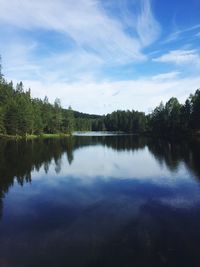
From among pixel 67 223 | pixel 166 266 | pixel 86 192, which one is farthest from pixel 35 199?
pixel 166 266

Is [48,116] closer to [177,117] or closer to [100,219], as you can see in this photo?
[177,117]

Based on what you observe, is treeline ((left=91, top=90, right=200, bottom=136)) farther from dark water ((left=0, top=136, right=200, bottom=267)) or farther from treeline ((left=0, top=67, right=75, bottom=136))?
dark water ((left=0, top=136, right=200, bottom=267))

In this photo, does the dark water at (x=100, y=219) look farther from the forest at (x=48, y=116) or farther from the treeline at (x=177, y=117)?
the treeline at (x=177, y=117)

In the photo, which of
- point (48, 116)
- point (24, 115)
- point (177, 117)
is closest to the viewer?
point (24, 115)

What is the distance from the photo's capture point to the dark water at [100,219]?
599 inches

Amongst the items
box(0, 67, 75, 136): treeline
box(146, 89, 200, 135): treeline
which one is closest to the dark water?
box(0, 67, 75, 136): treeline

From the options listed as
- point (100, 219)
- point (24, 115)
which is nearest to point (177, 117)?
point (24, 115)

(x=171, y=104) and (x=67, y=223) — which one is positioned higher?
(x=171, y=104)

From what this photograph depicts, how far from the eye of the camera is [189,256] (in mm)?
15172

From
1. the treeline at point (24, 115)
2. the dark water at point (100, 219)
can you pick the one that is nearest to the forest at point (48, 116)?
the treeline at point (24, 115)

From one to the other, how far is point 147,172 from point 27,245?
26459mm

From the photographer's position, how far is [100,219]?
68.7 ft

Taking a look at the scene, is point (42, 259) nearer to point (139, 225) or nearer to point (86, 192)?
point (139, 225)

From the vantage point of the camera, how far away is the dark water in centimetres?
1523
